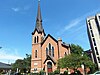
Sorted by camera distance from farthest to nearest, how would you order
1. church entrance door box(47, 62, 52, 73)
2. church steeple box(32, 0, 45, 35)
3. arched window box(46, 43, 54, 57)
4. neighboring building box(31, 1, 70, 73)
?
church steeple box(32, 0, 45, 35) < arched window box(46, 43, 54, 57) < neighboring building box(31, 1, 70, 73) < church entrance door box(47, 62, 52, 73)

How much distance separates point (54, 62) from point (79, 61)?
10.8 metres

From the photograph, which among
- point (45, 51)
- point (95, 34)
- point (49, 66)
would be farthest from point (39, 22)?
point (95, 34)

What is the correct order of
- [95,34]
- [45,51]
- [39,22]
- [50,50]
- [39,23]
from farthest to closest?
[95,34], [39,22], [39,23], [45,51], [50,50]

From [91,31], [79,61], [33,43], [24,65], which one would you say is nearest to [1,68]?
[24,65]

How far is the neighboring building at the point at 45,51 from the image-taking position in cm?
4491

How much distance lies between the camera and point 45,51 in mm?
47938

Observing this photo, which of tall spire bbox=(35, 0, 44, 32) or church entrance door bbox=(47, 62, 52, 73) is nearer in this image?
church entrance door bbox=(47, 62, 52, 73)

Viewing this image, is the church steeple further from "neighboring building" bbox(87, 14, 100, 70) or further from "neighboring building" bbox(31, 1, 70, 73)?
"neighboring building" bbox(87, 14, 100, 70)

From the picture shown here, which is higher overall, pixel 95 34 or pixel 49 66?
pixel 95 34

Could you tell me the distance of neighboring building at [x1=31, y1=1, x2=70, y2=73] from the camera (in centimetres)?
4491

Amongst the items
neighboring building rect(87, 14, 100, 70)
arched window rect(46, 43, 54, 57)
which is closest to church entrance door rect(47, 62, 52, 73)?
arched window rect(46, 43, 54, 57)

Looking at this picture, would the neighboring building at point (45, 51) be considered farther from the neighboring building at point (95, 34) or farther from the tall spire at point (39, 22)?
the neighboring building at point (95, 34)

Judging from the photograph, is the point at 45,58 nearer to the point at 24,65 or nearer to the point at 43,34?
the point at 43,34

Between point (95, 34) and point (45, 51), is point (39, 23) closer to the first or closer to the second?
point (45, 51)
